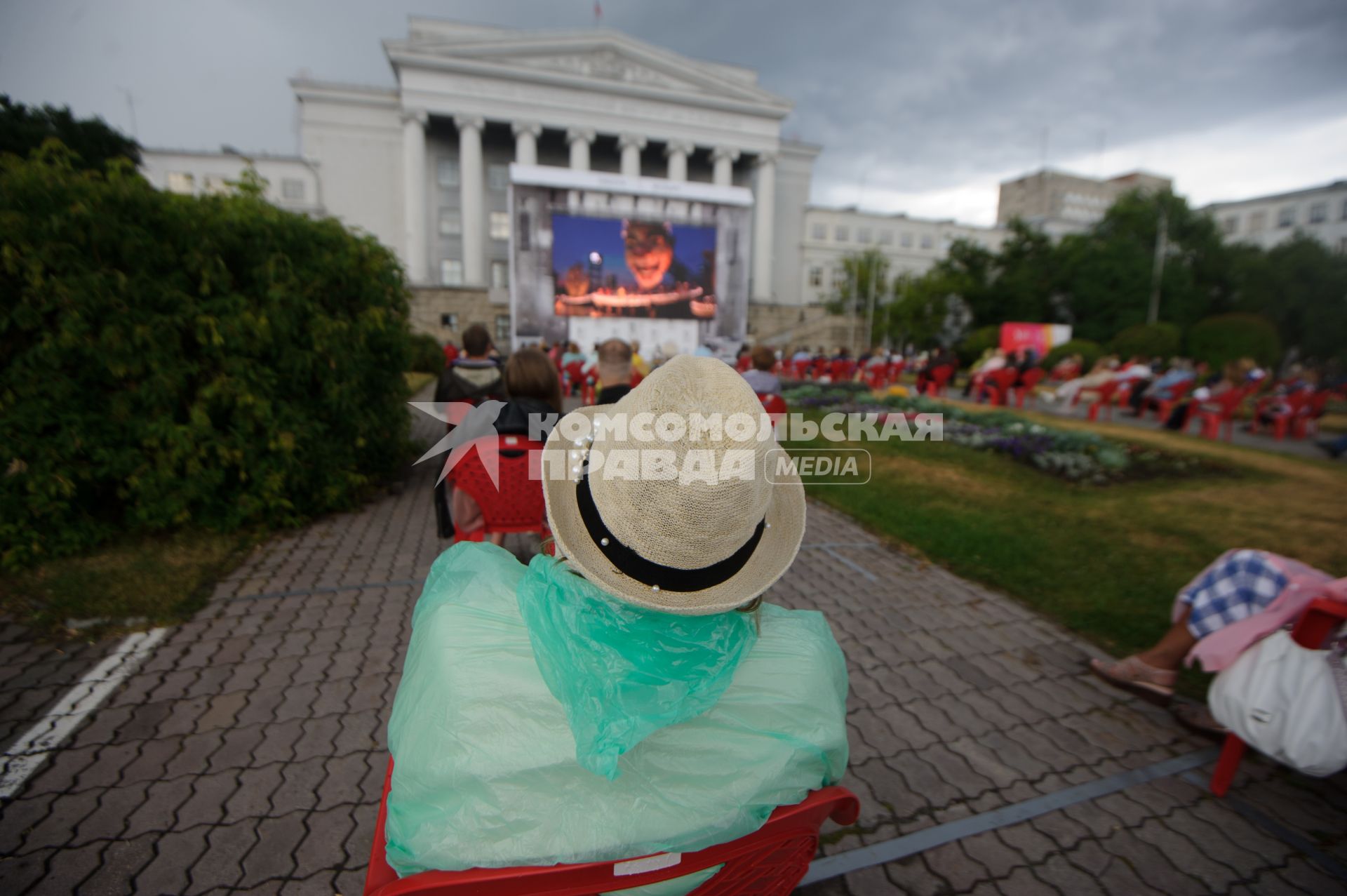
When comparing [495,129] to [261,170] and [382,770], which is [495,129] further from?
[382,770]

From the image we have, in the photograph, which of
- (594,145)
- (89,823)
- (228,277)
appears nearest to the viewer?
(89,823)

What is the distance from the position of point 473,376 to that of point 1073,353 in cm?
2621

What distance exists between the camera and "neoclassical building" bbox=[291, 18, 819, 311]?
41.1 metres

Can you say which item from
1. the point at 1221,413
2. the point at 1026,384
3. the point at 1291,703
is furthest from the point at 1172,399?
the point at 1291,703

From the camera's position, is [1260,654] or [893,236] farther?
[893,236]

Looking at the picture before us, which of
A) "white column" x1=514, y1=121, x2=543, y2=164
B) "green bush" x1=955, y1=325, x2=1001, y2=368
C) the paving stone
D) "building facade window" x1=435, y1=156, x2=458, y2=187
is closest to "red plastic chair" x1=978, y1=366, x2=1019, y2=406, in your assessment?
the paving stone

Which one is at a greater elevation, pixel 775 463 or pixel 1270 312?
pixel 1270 312

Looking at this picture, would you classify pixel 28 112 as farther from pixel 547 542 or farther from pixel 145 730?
pixel 547 542

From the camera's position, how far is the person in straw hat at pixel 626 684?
116 cm

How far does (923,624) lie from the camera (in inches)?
161

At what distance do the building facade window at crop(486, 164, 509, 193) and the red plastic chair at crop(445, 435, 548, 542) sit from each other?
47334mm

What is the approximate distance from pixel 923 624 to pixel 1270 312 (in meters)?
40.5

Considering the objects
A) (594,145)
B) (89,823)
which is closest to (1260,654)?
(89,823)

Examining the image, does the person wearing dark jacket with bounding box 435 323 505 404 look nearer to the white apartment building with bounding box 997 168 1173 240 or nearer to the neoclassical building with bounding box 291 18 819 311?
the neoclassical building with bounding box 291 18 819 311
